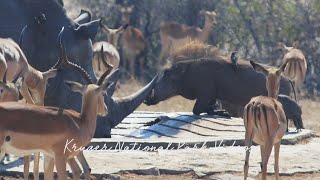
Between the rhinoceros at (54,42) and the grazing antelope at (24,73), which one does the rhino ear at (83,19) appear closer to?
the rhinoceros at (54,42)

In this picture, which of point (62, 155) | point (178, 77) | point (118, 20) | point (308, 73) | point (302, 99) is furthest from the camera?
point (118, 20)

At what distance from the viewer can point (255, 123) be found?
357 inches

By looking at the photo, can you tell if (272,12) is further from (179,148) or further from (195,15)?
(179,148)

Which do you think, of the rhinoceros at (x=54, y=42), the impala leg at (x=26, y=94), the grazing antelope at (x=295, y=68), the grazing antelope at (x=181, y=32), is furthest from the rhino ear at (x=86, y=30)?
the grazing antelope at (x=181, y=32)

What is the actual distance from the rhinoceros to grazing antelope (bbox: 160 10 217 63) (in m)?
12.2

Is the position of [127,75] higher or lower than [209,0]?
lower

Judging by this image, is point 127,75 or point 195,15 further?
point 195,15

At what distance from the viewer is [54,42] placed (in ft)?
38.1

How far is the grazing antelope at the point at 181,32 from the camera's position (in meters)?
24.3

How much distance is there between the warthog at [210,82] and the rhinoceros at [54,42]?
2013 millimetres

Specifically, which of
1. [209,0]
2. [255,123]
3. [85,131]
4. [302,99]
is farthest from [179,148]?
[209,0]

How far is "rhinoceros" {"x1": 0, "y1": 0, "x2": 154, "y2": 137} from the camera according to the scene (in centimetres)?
1115

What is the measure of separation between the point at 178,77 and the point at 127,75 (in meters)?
9.30

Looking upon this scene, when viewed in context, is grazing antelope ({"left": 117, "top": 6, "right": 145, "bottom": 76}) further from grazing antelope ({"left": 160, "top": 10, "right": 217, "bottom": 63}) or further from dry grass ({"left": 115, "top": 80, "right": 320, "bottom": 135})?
dry grass ({"left": 115, "top": 80, "right": 320, "bottom": 135})
